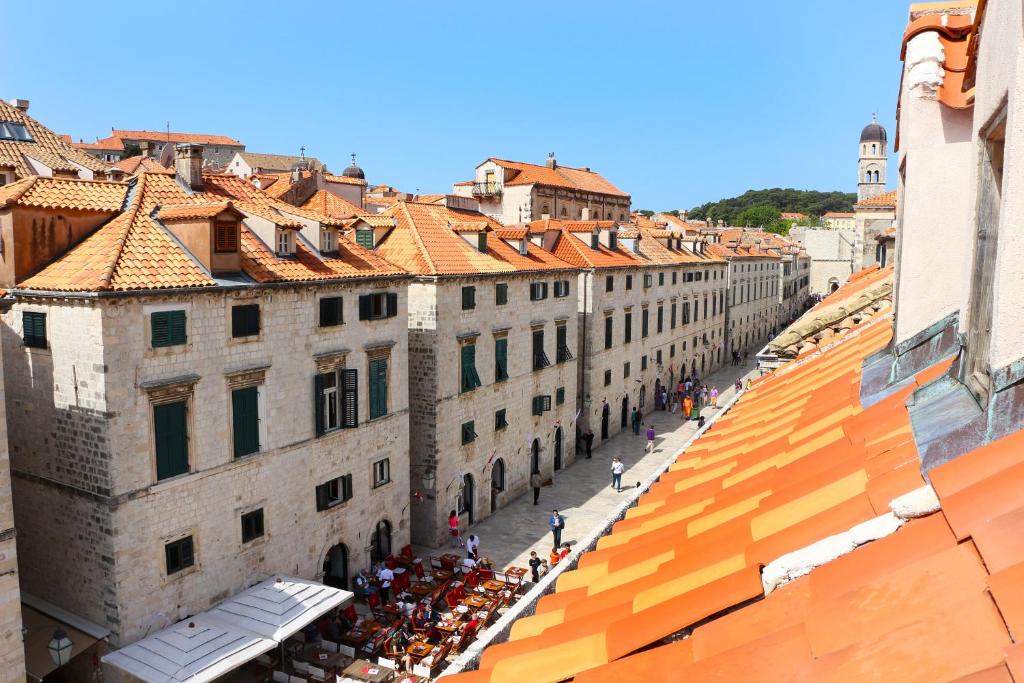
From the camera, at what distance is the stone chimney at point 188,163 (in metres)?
20.5

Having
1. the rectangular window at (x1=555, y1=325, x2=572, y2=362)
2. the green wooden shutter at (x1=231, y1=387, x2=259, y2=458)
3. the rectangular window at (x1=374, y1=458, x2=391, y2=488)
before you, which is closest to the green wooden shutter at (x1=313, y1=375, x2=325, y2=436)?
the green wooden shutter at (x1=231, y1=387, x2=259, y2=458)

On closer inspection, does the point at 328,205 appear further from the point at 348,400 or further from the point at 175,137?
the point at 175,137

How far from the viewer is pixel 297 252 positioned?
20734mm

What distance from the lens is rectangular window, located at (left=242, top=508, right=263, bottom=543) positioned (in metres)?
18.1

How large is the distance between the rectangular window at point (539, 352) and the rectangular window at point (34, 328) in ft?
59.6

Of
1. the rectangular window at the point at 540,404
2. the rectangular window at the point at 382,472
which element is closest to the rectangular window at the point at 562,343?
the rectangular window at the point at 540,404

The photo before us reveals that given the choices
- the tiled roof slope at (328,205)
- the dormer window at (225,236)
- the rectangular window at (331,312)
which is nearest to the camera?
the dormer window at (225,236)

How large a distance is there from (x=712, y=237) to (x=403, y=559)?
5473cm

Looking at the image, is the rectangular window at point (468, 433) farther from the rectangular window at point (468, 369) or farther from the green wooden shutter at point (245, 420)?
the green wooden shutter at point (245, 420)

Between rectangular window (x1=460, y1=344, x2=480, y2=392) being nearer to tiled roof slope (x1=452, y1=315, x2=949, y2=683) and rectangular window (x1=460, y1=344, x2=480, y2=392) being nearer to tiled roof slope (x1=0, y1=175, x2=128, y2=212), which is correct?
tiled roof slope (x1=0, y1=175, x2=128, y2=212)

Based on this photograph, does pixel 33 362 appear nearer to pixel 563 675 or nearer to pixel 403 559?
pixel 403 559

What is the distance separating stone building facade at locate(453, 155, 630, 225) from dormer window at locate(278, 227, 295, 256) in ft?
106

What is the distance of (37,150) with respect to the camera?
31406 millimetres

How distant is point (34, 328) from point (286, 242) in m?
6.35
